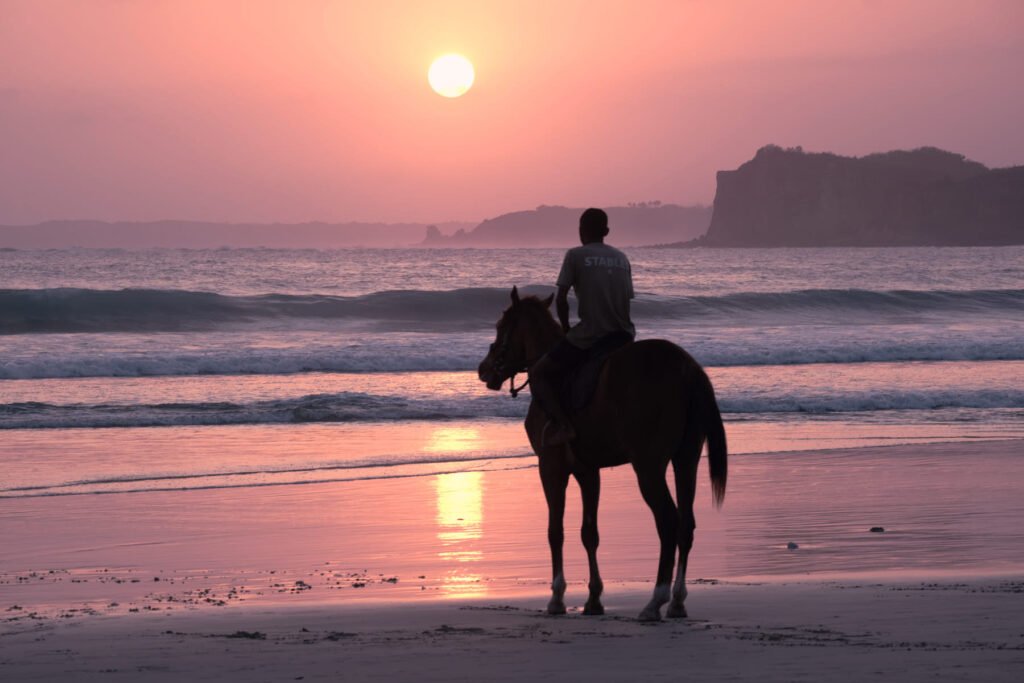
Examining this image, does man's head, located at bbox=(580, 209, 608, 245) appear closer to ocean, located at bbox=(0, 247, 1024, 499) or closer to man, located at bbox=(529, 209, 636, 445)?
man, located at bbox=(529, 209, 636, 445)

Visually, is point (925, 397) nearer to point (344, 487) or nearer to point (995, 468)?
point (995, 468)

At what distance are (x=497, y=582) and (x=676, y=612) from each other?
1914mm

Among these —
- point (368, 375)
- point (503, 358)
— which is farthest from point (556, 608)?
point (368, 375)

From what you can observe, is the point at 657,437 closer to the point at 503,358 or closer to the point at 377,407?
the point at 503,358

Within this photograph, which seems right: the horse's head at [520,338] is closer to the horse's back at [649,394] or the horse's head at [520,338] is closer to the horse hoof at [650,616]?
the horse's back at [649,394]

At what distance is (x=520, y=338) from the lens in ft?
28.0

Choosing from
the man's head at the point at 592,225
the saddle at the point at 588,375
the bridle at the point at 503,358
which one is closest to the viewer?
the saddle at the point at 588,375

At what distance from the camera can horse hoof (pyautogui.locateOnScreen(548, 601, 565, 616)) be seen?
788 cm

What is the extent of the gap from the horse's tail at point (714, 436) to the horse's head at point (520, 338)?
1117mm

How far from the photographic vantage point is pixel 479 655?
6.62 metres

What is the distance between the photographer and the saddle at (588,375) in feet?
26.1

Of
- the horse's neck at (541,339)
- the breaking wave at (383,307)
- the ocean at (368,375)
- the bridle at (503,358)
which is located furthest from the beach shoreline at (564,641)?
the breaking wave at (383,307)

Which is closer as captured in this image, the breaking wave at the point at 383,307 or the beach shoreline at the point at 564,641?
the beach shoreline at the point at 564,641

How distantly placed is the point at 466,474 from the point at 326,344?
23694 millimetres
